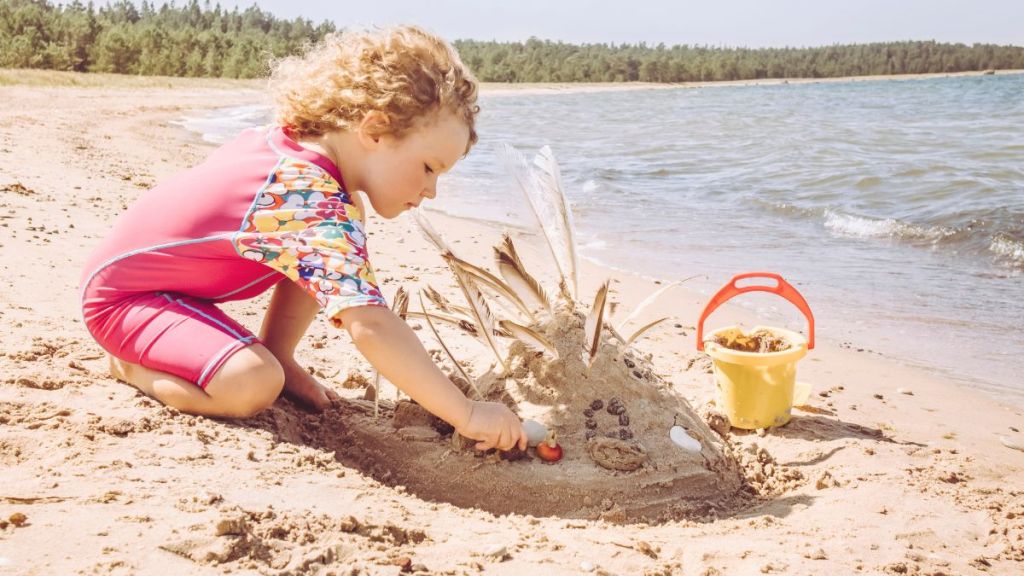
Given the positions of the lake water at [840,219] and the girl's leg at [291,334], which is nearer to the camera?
the girl's leg at [291,334]

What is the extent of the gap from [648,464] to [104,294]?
6.01 feet

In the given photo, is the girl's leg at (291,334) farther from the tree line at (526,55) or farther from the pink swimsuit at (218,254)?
the tree line at (526,55)

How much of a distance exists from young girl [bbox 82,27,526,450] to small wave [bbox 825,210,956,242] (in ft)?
20.0

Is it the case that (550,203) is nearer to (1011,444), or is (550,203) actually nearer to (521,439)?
(521,439)

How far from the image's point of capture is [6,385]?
7.88 ft

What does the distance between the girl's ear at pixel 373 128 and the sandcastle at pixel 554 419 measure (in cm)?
53

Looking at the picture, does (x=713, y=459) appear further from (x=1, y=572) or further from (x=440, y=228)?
(x=440, y=228)

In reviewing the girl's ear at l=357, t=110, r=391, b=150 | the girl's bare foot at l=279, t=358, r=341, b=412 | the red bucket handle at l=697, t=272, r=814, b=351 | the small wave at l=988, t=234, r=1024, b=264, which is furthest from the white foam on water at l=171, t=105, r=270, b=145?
the girl's ear at l=357, t=110, r=391, b=150

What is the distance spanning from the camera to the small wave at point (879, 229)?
7.29 m

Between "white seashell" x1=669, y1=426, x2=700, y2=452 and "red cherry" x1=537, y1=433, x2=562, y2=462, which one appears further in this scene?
"white seashell" x1=669, y1=426, x2=700, y2=452

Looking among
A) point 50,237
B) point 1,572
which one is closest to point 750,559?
point 1,572

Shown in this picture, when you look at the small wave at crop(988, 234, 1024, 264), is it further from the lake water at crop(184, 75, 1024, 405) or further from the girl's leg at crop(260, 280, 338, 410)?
the girl's leg at crop(260, 280, 338, 410)

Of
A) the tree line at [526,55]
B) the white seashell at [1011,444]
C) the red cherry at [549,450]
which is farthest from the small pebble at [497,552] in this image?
the tree line at [526,55]

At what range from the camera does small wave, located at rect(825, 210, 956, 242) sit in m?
7.29
